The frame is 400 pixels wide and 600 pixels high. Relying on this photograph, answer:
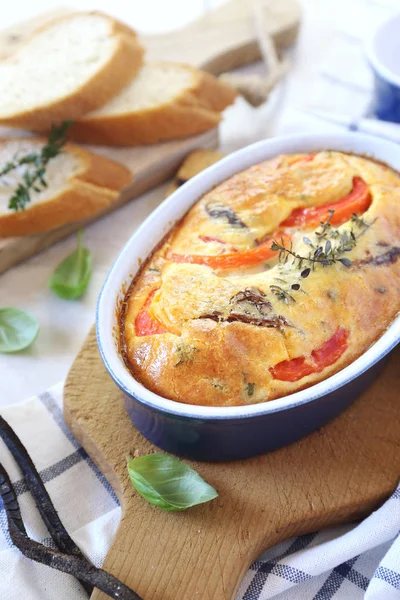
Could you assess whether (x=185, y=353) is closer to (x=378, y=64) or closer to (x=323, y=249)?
(x=323, y=249)

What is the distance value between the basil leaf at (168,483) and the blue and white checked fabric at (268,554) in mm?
204

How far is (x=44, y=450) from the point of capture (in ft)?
7.09

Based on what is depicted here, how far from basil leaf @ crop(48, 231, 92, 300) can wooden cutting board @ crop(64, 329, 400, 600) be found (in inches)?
21.1

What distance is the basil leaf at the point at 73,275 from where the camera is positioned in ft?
8.77

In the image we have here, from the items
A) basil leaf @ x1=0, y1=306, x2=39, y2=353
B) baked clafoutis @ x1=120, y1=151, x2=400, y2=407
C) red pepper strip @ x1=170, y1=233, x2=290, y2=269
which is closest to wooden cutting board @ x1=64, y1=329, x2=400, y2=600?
baked clafoutis @ x1=120, y1=151, x2=400, y2=407

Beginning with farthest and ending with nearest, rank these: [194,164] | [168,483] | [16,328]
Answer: [194,164] < [16,328] < [168,483]

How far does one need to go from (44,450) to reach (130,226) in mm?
1208

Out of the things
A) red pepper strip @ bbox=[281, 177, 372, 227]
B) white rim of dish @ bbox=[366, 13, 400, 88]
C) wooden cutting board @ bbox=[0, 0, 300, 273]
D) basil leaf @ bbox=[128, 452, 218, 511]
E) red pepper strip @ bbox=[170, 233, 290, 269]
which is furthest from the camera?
wooden cutting board @ bbox=[0, 0, 300, 273]

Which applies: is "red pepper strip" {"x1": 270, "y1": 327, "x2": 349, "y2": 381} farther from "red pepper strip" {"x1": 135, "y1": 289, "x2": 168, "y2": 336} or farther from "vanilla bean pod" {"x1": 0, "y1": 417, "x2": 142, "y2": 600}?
"vanilla bean pod" {"x1": 0, "y1": 417, "x2": 142, "y2": 600}

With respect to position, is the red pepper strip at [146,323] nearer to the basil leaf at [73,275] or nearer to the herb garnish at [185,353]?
the herb garnish at [185,353]

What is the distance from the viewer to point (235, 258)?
2076mm

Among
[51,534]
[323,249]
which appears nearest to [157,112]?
[323,249]

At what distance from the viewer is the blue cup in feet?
9.36

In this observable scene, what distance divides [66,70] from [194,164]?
0.78 m
